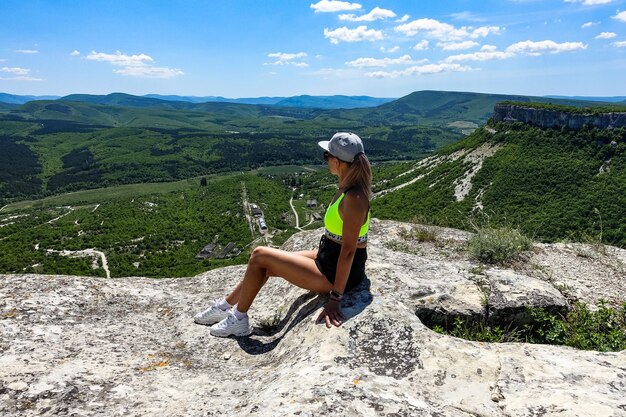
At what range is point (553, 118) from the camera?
271 feet

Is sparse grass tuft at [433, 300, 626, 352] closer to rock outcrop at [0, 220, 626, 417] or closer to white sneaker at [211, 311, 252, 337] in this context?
rock outcrop at [0, 220, 626, 417]

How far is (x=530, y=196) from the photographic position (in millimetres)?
68312

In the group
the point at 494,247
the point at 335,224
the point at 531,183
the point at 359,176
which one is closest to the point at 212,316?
the point at 335,224

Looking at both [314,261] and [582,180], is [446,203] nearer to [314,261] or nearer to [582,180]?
[582,180]

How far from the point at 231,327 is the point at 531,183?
7826 centimetres

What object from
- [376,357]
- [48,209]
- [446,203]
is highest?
[376,357]

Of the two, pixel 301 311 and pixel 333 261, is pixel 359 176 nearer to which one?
pixel 333 261

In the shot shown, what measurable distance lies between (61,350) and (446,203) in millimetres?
76502

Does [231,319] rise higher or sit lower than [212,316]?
higher

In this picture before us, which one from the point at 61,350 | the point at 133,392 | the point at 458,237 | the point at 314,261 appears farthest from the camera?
the point at 458,237

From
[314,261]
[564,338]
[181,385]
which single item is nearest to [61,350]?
[181,385]

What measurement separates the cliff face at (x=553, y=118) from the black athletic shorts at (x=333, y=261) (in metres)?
87.3

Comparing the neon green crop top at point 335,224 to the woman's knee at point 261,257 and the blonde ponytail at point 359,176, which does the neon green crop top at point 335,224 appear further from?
the woman's knee at point 261,257

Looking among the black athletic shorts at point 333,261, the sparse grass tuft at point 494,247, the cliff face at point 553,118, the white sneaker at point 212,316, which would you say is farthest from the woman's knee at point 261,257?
the cliff face at point 553,118
